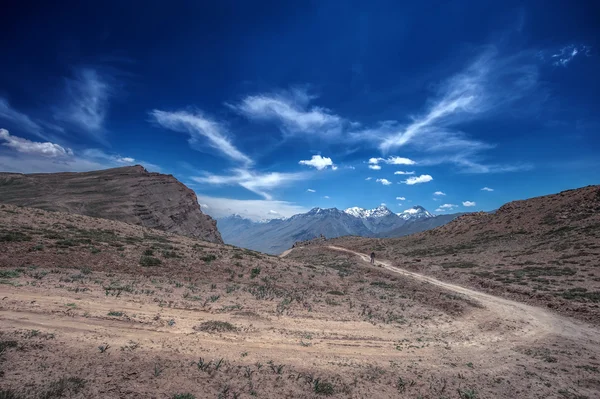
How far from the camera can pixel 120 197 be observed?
95250 mm

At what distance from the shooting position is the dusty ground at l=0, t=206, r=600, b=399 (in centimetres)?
808

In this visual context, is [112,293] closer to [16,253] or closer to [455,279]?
[16,253]

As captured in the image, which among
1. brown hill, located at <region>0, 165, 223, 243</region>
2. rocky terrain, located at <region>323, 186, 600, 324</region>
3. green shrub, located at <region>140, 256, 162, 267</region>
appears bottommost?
green shrub, located at <region>140, 256, 162, 267</region>

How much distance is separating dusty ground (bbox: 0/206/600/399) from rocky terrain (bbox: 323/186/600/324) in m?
6.38

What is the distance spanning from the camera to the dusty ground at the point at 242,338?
26.5 ft

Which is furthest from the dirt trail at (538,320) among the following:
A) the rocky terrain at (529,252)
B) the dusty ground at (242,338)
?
the rocky terrain at (529,252)

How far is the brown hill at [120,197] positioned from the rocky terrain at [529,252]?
67.6 meters

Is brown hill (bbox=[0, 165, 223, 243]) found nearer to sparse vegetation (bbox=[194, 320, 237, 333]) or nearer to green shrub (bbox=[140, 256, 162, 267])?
green shrub (bbox=[140, 256, 162, 267])

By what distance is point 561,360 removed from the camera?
498 inches

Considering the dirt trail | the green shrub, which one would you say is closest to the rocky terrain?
the dirt trail

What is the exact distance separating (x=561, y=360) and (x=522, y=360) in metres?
1.85

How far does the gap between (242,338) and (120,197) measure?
102 metres

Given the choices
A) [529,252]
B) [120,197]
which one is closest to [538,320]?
[529,252]

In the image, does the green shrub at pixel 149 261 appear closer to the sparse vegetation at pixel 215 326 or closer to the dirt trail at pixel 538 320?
the sparse vegetation at pixel 215 326
